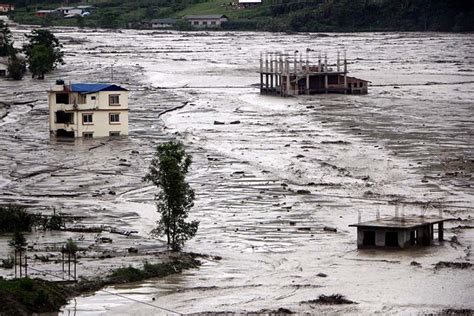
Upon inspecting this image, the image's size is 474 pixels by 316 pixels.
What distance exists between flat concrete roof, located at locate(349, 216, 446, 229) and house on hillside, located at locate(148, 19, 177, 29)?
4378 inches

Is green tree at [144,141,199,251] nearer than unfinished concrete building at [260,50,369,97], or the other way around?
green tree at [144,141,199,251]

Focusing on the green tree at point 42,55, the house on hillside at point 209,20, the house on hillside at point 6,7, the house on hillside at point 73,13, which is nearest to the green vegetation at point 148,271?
the green tree at point 42,55

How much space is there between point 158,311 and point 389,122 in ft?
98.8

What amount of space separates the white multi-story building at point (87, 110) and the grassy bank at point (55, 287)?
21258 mm

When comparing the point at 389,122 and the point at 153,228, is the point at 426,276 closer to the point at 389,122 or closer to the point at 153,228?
the point at 153,228

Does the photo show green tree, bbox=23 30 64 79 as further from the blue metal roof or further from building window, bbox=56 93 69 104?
the blue metal roof

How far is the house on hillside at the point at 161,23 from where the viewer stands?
13850cm

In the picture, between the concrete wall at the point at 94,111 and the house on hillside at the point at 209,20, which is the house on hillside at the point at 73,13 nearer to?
the house on hillside at the point at 209,20

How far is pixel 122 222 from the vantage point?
2997 cm

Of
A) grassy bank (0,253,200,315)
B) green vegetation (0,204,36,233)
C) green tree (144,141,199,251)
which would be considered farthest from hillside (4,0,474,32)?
grassy bank (0,253,200,315)

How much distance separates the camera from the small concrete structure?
26.9 meters

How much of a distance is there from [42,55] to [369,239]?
46.2m

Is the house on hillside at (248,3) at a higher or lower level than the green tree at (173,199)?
higher

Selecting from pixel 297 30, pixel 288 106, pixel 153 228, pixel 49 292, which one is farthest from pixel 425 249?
pixel 297 30
